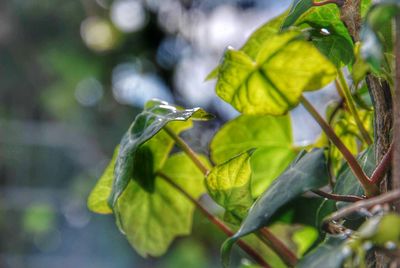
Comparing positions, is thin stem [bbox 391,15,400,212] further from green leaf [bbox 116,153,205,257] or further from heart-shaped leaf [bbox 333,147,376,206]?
green leaf [bbox 116,153,205,257]

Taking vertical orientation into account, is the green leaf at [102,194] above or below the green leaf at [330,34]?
below

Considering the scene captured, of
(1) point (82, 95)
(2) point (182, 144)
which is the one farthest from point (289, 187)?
(1) point (82, 95)

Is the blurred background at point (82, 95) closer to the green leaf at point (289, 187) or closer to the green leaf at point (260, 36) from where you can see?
the green leaf at point (260, 36)

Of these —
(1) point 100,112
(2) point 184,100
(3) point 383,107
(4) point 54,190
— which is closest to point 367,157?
(3) point 383,107

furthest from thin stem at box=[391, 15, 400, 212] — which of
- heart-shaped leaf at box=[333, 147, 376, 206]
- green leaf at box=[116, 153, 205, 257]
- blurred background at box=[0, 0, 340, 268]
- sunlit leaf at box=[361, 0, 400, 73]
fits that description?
blurred background at box=[0, 0, 340, 268]

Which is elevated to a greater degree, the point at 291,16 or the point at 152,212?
the point at 291,16

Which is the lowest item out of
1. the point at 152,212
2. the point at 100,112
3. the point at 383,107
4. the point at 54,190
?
the point at 54,190

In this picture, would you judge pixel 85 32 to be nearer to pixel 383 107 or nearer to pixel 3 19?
pixel 3 19

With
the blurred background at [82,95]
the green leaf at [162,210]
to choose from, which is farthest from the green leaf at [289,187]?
the blurred background at [82,95]
